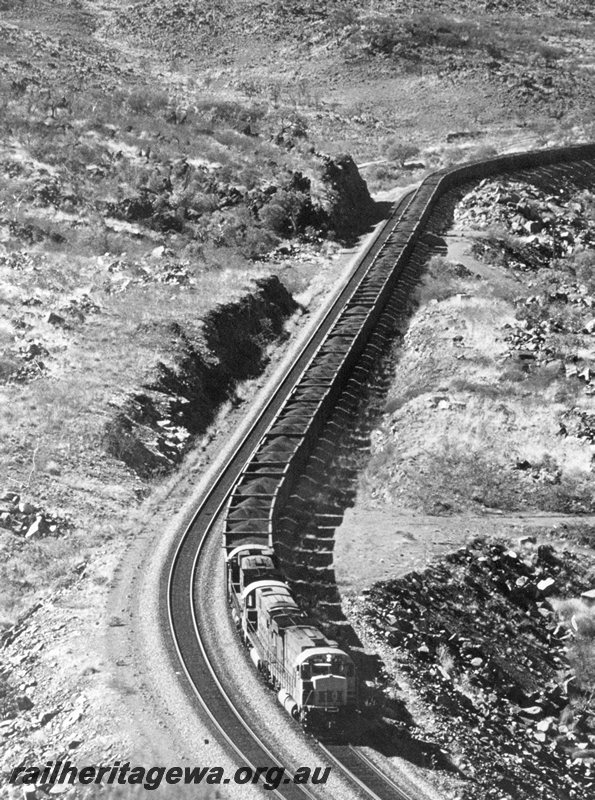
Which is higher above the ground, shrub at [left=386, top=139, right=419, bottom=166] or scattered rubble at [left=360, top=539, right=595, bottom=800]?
scattered rubble at [left=360, top=539, right=595, bottom=800]

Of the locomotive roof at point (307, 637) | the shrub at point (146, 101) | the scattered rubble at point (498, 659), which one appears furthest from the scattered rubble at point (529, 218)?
the locomotive roof at point (307, 637)

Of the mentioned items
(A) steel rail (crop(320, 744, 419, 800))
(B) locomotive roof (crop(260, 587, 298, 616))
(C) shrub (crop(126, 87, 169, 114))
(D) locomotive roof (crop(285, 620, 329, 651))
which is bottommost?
(A) steel rail (crop(320, 744, 419, 800))

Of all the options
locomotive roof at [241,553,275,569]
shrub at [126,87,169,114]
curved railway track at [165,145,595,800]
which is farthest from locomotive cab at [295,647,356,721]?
shrub at [126,87,169,114]

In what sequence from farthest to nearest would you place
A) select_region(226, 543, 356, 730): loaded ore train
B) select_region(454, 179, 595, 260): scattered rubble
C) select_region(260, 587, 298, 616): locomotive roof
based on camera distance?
select_region(454, 179, 595, 260): scattered rubble → select_region(260, 587, 298, 616): locomotive roof → select_region(226, 543, 356, 730): loaded ore train

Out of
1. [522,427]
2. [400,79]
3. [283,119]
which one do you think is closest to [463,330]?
[522,427]

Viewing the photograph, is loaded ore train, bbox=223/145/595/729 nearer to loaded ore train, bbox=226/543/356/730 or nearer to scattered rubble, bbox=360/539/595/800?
loaded ore train, bbox=226/543/356/730

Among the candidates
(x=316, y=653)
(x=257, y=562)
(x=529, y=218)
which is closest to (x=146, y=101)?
(x=529, y=218)
